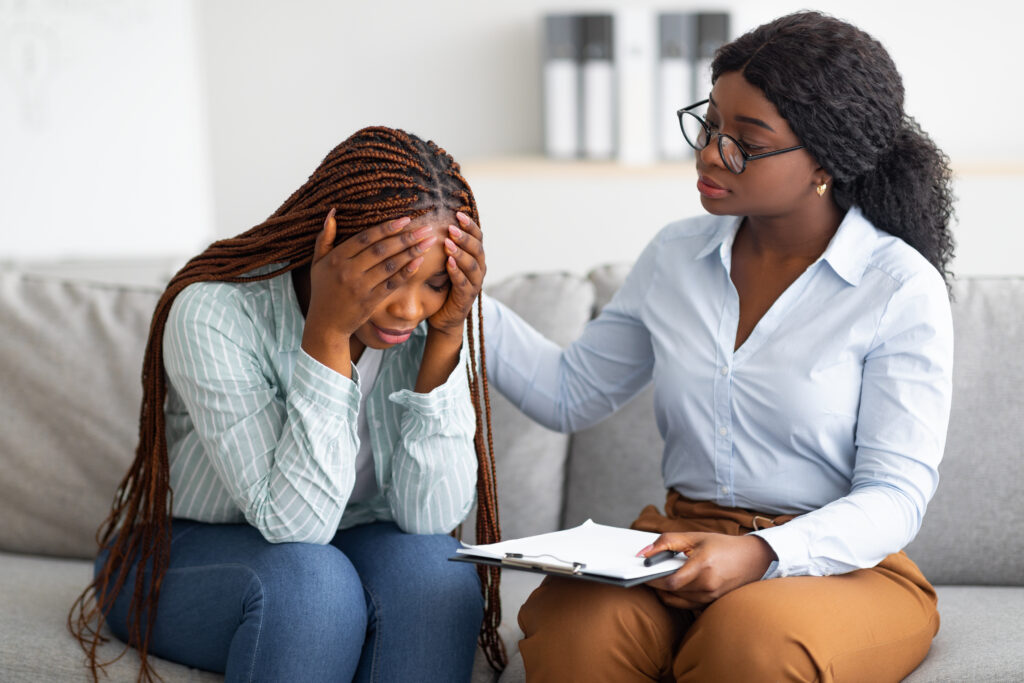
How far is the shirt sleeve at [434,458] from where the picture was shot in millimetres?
1352

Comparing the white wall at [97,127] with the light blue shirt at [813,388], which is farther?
the white wall at [97,127]

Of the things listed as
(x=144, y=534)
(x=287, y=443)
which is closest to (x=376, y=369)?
(x=287, y=443)

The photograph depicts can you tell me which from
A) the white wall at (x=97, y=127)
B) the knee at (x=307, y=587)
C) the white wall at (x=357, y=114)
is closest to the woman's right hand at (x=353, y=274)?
the knee at (x=307, y=587)

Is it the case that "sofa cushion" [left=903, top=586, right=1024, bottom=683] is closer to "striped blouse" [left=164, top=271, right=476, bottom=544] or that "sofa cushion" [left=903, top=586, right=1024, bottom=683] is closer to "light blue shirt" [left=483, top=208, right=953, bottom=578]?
"light blue shirt" [left=483, top=208, right=953, bottom=578]

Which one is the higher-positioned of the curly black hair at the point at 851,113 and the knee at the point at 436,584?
the curly black hair at the point at 851,113

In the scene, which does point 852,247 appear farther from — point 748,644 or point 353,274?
point 353,274

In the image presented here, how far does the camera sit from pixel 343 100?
11.9ft

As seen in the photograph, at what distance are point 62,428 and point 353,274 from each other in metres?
0.77

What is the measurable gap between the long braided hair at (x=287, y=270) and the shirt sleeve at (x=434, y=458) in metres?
0.06

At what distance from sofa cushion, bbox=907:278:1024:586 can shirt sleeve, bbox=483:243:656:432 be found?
1.67 ft

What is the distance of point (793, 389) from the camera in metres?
1.31

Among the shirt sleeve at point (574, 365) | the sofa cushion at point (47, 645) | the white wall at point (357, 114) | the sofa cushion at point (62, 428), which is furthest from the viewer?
the white wall at point (357, 114)

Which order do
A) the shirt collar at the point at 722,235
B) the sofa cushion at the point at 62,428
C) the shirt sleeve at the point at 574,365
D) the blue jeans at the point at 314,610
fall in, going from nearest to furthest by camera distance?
the blue jeans at the point at 314,610
the shirt collar at the point at 722,235
the shirt sleeve at the point at 574,365
the sofa cushion at the point at 62,428

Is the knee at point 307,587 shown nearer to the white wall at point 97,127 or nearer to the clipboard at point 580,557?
the clipboard at point 580,557
